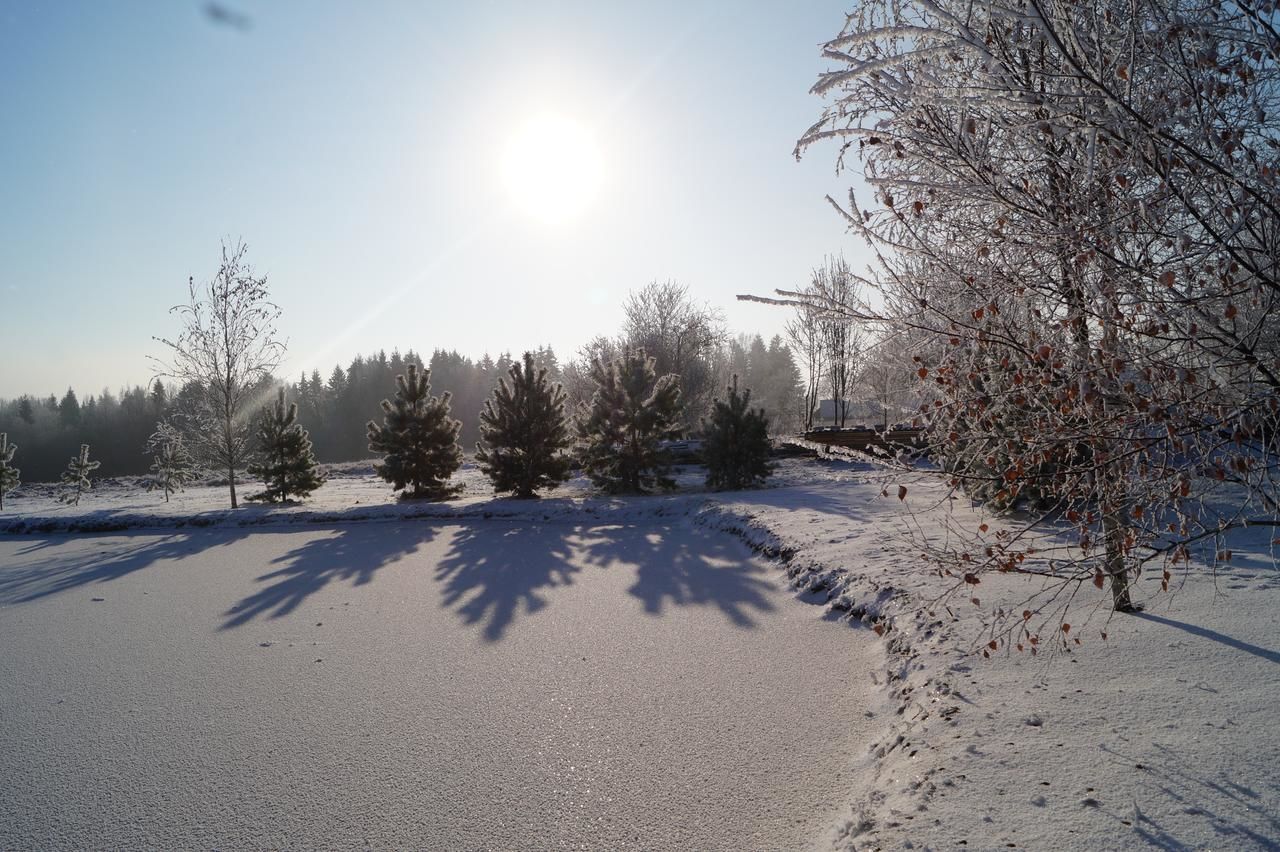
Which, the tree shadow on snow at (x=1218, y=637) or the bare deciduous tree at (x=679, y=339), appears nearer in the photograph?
the tree shadow on snow at (x=1218, y=637)

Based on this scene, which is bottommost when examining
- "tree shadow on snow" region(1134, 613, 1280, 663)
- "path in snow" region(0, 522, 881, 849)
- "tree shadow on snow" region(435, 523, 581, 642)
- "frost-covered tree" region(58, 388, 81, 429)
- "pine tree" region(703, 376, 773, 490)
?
"path in snow" region(0, 522, 881, 849)

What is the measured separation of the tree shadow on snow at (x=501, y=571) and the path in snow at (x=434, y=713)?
0.08 meters

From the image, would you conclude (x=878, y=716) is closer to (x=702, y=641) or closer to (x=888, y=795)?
(x=888, y=795)

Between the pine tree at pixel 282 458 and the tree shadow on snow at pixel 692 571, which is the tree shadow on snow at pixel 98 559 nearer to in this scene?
the pine tree at pixel 282 458

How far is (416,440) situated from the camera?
19.5 metres

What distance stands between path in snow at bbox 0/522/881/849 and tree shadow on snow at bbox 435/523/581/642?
81 mm

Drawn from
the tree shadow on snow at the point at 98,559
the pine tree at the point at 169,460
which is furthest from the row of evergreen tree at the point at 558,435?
the pine tree at the point at 169,460

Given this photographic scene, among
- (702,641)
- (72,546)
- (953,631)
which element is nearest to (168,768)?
(702,641)

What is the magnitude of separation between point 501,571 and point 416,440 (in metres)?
10.1

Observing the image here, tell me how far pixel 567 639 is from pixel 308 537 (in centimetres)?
996

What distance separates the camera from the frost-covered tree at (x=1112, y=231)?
255 centimetres

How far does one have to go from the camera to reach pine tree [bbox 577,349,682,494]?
1909cm

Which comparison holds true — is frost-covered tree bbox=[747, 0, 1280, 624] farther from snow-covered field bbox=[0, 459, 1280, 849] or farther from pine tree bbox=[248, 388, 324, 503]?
pine tree bbox=[248, 388, 324, 503]

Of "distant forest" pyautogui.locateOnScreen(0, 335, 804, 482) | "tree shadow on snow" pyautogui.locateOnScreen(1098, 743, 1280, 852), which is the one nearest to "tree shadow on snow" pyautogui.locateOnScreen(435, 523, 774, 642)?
"tree shadow on snow" pyautogui.locateOnScreen(1098, 743, 1280, 852)
